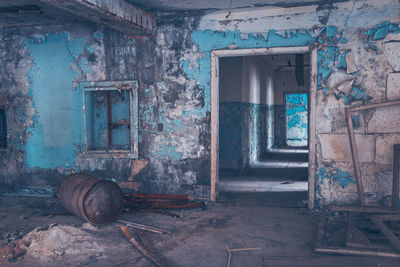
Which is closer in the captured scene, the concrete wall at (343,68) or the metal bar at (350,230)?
the metal bar at (350,230)

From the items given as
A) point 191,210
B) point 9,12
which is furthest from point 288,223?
point 9,12

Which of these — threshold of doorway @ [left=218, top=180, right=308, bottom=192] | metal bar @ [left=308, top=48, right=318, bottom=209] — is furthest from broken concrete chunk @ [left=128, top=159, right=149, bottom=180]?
metal bar @ [left=308, top=48, right=318, bottom=209]

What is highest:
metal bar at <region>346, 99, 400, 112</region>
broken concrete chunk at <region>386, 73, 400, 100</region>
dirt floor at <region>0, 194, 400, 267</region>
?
broken concrete chunk at <region>386, 73, 400, 100</region>

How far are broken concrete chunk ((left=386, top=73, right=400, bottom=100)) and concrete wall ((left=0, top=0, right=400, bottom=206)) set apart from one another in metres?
0.01

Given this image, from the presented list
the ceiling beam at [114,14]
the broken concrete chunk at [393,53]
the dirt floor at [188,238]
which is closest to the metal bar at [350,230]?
the dirt floor at [188,238]

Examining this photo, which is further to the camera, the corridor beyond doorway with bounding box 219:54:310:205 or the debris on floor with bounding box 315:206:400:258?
the corridor beyond doorway with bounding box 219:54:310:205

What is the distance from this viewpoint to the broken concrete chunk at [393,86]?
4.38 meters

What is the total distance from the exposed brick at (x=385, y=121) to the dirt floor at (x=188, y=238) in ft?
4.66

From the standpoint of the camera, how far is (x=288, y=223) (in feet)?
14.2

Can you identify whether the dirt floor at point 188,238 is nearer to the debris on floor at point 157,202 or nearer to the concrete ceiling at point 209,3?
the debris on floor at point 157,202

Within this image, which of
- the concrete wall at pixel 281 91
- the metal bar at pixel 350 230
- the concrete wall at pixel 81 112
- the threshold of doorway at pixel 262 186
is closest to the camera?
the metal bar at pixel 350 230

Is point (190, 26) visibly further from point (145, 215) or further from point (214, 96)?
point (145, 215)

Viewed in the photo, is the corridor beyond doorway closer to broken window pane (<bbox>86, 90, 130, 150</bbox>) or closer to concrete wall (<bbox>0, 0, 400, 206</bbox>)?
concrete wall (<bbox>0, 0, 400, 206</bbox>)

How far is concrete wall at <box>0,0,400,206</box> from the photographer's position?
176 inches
